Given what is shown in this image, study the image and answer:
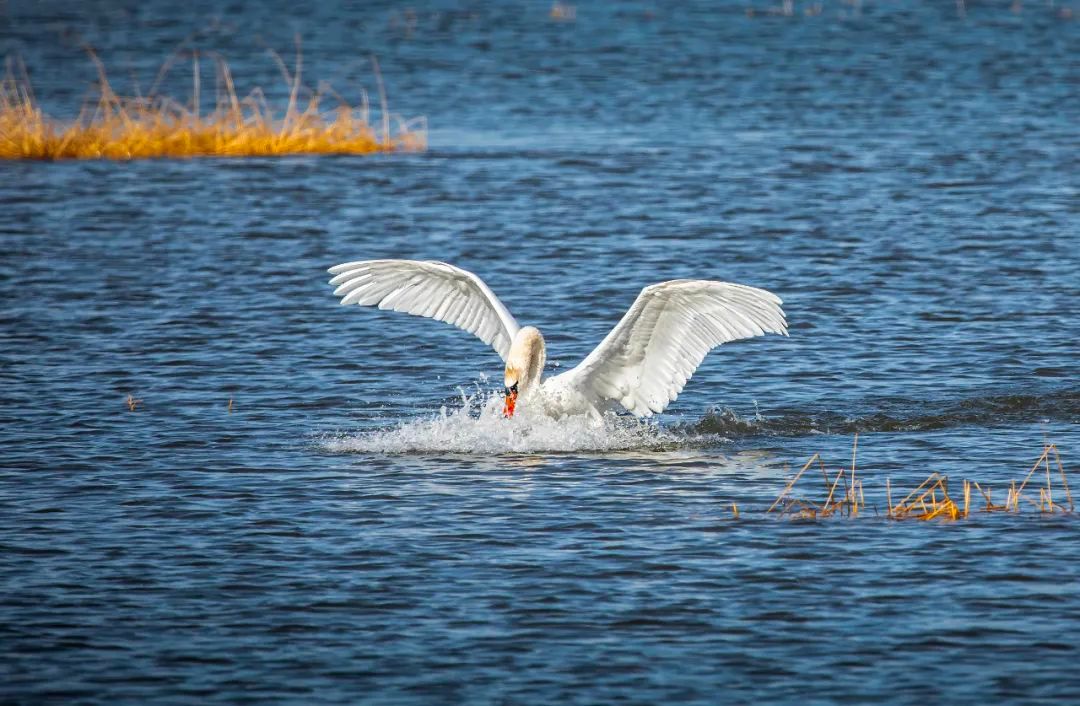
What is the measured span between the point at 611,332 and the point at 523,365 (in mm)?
647

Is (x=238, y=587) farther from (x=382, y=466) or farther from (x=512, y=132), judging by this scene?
(x=512, y=132)

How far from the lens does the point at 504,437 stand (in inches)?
531

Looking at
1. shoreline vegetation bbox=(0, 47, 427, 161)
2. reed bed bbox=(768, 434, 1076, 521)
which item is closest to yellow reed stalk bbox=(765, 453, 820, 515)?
reed bed bbox=(768, 434, 1076, 521)

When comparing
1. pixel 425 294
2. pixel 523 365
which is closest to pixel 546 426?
pixel 523 365

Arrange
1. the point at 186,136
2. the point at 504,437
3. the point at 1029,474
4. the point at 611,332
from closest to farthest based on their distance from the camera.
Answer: the point at 1029,474
the point at 611,332
the point at 504,437
the point at 186,136

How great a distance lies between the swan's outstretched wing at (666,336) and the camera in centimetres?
1301

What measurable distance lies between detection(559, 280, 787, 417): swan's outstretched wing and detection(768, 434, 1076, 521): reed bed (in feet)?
4.53

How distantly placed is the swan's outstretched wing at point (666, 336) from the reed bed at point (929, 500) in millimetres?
1382

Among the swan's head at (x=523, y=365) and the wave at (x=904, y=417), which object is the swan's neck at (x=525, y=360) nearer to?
the swan's head at (x=523, y=365)

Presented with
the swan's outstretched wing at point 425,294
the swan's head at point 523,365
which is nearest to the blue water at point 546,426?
the swan's head at point 523,365

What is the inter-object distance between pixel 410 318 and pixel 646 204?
6.97m

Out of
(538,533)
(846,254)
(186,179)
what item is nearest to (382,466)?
(538,533)

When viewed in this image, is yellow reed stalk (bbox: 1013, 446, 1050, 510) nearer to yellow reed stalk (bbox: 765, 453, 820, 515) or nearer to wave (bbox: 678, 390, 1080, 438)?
wave (bbox: 678, 390, 1080, 438)

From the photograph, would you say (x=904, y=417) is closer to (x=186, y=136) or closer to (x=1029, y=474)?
(x=1029, y=474)
